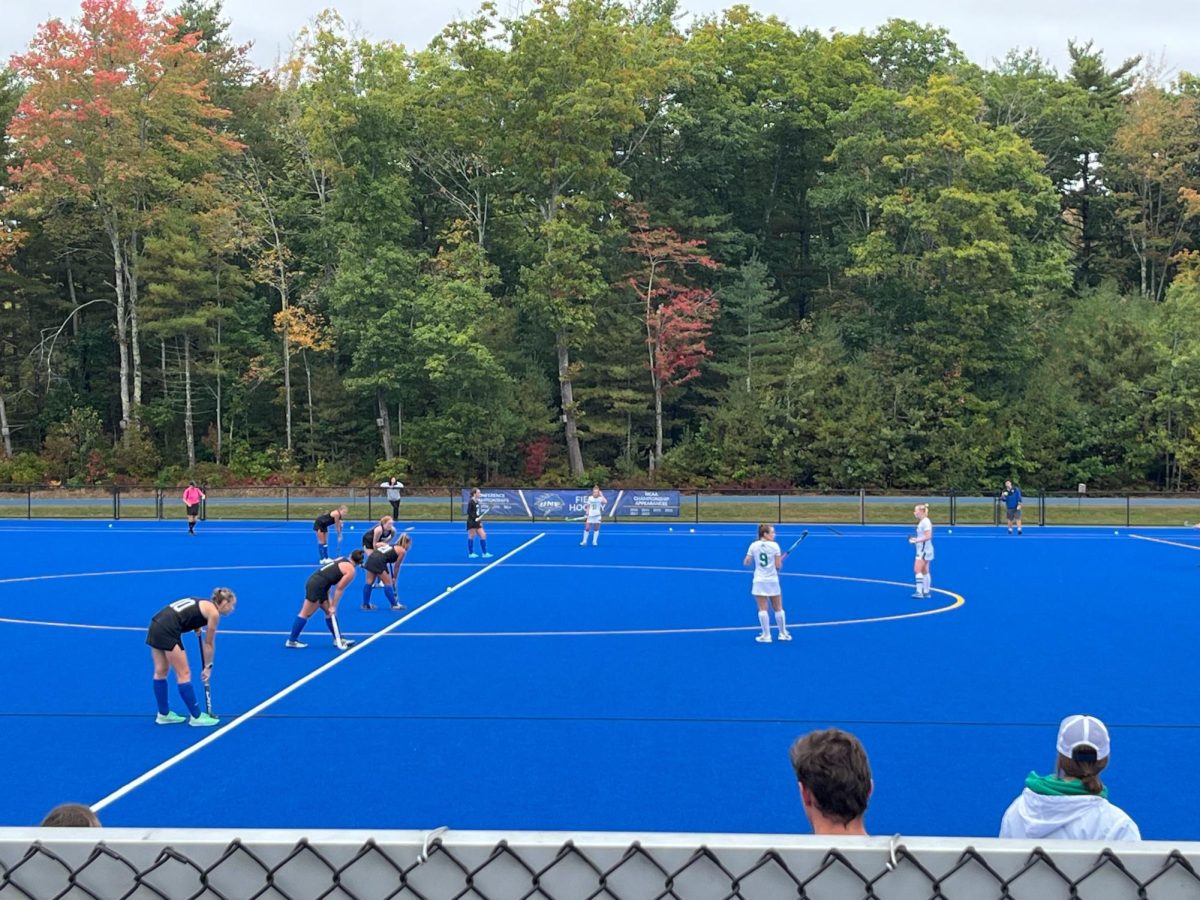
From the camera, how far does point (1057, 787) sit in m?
5.32

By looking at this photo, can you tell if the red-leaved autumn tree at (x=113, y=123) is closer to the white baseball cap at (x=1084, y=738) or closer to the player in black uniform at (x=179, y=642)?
the player in black uniform at (x=179, y=642)

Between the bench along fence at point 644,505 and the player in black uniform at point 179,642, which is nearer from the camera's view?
the player in black uniform at point 179,642

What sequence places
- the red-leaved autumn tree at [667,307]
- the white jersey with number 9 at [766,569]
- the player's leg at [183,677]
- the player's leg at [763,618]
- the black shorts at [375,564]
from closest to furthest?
the player's leg at [183,677] → the white jersey with number 9 at [766,569] → the player's leg at [763,618] → the black shorts at [375,564] → the red-leaved autumn tree at [667,307]

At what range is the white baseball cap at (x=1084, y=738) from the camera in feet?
17.2

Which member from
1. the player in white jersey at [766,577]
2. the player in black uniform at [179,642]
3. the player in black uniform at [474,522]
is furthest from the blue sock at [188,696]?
the player in black uniform at [474,522]

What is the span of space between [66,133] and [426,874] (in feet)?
210

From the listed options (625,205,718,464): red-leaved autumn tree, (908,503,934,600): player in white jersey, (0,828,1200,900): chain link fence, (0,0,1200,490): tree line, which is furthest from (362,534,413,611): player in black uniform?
(625,205,718,464): red-leaved autumn tree

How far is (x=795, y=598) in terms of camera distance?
24.3 m

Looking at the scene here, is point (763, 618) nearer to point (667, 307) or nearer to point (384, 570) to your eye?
point (384, 570)

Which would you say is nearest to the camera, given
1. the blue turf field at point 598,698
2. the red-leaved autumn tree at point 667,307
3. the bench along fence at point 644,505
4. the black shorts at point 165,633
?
the blue turf field at point 598,698

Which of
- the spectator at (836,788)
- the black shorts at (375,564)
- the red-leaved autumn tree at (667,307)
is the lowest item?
the black shorts at (375,564)

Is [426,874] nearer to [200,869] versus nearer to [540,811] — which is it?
[200,869]

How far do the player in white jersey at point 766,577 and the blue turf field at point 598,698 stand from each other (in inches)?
12.9

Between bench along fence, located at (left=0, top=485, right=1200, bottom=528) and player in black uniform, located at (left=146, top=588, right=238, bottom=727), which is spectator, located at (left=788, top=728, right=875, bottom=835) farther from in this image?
bench along fence, located at (left=0, top=485, right=1200, bottom=528)
